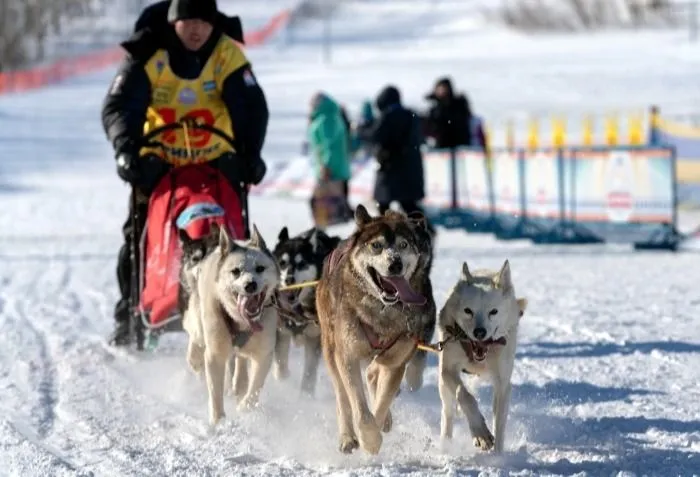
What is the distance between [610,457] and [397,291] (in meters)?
0.92

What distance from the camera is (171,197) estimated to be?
647cm

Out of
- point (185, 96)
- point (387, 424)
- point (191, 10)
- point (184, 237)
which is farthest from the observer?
point (185, 96)

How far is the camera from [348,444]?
4.80 meters

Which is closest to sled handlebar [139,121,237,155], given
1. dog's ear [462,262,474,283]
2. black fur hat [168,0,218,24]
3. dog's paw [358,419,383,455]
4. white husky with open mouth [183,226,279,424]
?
black fur hat [168,0,218,24]

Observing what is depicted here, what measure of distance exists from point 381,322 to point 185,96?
2484mm

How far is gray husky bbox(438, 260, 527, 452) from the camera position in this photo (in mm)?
4746

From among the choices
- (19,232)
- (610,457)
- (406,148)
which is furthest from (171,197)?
(19,232)

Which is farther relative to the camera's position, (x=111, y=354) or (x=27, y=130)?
(x=27, y=130)

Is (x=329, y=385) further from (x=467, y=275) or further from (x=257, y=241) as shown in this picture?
(x=467, y=275)

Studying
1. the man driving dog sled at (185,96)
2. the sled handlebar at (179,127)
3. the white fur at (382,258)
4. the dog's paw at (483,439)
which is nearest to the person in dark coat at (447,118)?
the man driving dog sled at (185,96)

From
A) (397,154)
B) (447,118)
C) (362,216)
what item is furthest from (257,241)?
(447,118)

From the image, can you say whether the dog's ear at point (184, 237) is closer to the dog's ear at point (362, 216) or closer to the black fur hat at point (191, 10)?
the black fur hat at point (191, 10)

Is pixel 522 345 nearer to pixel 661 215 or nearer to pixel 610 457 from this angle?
pixel 610 457

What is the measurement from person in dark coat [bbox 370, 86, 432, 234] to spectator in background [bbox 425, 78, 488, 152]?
2541 millimetres
